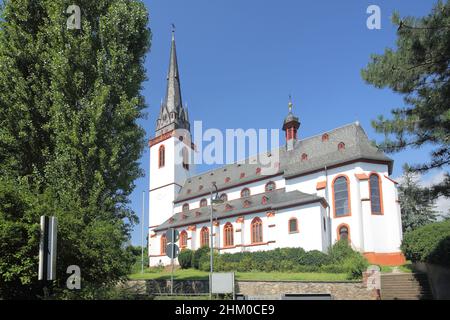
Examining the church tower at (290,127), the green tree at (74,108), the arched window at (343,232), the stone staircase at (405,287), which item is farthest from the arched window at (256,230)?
the green tree at (74,108)

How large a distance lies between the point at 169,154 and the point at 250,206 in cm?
1807

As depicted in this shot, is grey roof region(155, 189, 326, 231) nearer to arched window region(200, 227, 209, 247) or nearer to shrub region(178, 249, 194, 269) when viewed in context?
arched window region(200, 227, 209, 247)

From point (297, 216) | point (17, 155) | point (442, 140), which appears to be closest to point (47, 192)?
point (17, 155)

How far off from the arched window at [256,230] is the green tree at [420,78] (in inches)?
1090

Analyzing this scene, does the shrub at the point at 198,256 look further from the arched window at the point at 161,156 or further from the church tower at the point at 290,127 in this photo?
the arched window at the point at 161,156

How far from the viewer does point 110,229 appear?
12.0 metres

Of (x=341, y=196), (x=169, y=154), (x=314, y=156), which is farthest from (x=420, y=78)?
(x=169, y=154)

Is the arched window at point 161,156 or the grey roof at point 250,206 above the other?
the arched window at point 161,156

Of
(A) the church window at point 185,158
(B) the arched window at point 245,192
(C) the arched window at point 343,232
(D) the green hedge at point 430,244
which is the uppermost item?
(A) the church window at point 185,158

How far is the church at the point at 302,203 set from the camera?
35812mm

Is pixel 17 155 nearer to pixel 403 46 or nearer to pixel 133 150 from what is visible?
pixel 133 150

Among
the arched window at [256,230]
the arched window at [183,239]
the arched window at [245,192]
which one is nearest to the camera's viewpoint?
the arched window at [256,230]

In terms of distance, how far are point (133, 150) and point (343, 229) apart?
2629cm

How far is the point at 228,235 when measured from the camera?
143 feet
